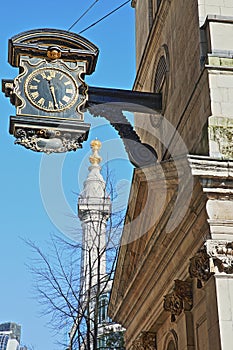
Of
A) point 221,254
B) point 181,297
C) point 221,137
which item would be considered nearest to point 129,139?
point 221,137

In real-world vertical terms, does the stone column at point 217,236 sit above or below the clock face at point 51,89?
below

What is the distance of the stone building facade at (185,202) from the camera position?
43.4 ft

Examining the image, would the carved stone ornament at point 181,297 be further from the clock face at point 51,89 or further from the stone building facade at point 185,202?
the clock face at point 51,89

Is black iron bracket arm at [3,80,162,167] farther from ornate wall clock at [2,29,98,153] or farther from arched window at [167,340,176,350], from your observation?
arched window at [167,340,176,350]

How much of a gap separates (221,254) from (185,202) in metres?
1.48

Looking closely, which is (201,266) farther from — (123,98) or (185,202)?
(123,98)

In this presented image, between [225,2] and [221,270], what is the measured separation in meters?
8.10

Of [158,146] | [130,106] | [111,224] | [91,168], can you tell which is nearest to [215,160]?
[130,106]

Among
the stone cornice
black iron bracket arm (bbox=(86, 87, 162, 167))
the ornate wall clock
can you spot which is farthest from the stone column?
the ornate wall clock

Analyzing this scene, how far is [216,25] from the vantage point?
16.3m

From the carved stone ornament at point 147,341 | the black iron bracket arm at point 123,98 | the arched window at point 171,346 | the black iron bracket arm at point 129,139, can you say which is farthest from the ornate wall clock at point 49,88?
the carved stone ornament at point 147,341

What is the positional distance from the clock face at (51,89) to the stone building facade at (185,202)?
2.69 m

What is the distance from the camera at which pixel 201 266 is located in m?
13.4

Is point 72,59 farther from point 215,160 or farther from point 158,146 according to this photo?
point 158,146
